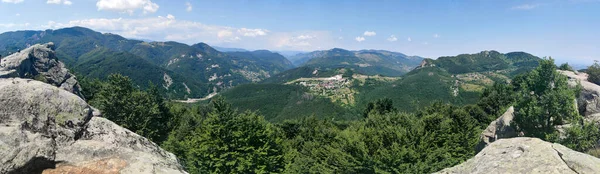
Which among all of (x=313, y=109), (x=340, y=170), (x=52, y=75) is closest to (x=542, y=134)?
(x=340, y=170)

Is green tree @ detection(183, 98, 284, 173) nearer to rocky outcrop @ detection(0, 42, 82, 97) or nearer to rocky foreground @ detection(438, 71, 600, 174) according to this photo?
rocky foreground @ detection(438, 71, 600, 174)

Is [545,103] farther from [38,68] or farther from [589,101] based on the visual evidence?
[38,68]

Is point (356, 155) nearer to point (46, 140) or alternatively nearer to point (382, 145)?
point (382, 145)

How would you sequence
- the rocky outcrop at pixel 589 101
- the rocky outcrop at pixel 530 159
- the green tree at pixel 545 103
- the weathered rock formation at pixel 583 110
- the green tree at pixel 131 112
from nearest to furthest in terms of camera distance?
1. the rocky outcrop at pixel 530 159
2. the green tree at pixel 545 103
3. the weathered rock formation at pixel 583 110
4. the rocky outcrop at pixel 589 101
5. the green tree at pixel 131 112

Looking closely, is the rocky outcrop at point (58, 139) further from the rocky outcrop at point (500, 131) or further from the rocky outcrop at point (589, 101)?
the rocky outcrop at point (589, 101)

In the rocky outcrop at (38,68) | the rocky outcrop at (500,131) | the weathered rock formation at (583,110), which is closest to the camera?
the rocky outcrop at (500,131)

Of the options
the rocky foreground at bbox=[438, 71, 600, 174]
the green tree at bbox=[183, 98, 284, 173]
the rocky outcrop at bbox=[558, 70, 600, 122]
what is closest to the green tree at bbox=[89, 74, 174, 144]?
the green tree at bbox=[183, 98, 284, 173]

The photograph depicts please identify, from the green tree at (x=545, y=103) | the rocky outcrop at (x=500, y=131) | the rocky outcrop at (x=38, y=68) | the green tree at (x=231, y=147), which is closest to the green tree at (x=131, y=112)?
the green tree at (x=231, y=147)
